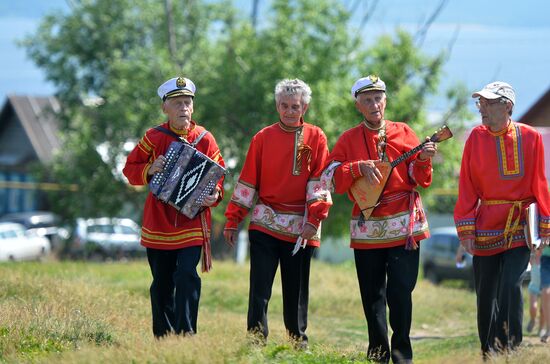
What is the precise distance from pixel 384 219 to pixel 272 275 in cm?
102

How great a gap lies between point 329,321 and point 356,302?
4.01 feet

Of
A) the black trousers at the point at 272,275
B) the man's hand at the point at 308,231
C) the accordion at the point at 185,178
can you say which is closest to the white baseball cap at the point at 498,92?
the man's hand at the point at 308,231

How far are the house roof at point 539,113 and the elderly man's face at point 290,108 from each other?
27.0 meters

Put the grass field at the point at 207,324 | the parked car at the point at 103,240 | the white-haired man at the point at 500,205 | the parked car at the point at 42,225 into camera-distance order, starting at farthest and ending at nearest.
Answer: the parked car at the point at 42,225
the parked car at the point at 103,240
the white-haired man at the point at 500,205
the grass field at the point at 207,324

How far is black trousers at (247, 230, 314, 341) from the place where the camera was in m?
8.25

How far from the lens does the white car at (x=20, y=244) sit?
35.3 m

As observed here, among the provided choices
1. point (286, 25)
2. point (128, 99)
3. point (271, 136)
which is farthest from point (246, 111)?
point (271, 136)

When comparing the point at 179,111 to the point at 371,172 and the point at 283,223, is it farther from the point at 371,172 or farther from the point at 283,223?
the point at 371,172

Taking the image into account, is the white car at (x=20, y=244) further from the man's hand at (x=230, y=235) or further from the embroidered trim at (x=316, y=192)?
the embroidered trim at (x=316, y=192)

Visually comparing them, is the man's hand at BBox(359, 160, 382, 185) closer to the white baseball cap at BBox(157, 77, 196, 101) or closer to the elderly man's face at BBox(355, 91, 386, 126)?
the elderly man's face at BBox(355, 91, 386, 126)

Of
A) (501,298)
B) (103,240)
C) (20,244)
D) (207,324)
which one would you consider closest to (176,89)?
(207,324)

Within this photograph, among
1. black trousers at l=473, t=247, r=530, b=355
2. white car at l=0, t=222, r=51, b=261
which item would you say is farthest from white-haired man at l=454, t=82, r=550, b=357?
white car at l=0, t=222, r=51, b=261

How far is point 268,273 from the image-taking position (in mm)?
8266

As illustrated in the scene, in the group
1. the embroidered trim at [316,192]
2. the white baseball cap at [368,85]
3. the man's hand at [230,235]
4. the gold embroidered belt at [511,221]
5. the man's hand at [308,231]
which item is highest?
the white baseball cap at [368,85]
